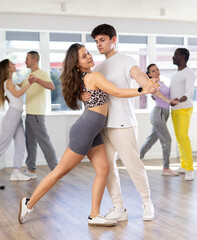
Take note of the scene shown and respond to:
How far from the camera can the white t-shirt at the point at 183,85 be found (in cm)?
562

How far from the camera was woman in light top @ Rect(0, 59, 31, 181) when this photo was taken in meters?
5.86

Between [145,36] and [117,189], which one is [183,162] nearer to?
[117,189]

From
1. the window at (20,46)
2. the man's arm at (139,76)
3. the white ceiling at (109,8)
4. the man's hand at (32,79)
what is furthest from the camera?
the window at (20,46)

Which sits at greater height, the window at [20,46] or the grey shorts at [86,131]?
the window at [20,46]

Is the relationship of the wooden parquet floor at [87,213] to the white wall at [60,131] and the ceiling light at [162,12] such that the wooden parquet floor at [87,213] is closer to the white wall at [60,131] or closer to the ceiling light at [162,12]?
the white wall at [60,131]

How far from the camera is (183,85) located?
5738 mm

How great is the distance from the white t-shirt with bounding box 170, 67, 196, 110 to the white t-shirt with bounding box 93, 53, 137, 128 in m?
2.13

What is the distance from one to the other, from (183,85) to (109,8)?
6.81 feet

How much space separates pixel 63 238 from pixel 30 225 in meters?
0.47

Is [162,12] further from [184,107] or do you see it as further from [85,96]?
[85,96]

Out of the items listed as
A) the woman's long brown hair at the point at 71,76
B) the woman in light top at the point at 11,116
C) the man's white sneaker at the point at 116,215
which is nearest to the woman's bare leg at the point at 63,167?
the woman's long brown hair at the point at 71,76

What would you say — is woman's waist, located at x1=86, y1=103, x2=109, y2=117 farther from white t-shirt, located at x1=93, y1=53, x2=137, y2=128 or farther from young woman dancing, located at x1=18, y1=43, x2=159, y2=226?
white t-shirt, located at x1=93, y1=53, x2=137, y2=128

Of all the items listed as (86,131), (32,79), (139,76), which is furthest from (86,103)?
(32,79)

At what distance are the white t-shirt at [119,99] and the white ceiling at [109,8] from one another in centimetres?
325
